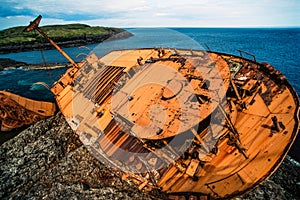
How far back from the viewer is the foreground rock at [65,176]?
9750 millimetres

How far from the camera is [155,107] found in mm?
7871

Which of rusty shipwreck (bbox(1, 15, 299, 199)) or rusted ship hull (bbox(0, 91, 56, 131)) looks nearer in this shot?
Result: rusty shipwreck (bbox(1, 15, 299, 199))

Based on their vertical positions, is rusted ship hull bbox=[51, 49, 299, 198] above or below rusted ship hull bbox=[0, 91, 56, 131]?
above

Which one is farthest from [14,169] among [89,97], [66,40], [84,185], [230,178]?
[66,40]

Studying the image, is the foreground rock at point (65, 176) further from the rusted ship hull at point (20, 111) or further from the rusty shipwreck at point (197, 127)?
the rusted ship hull at point (20, 111)

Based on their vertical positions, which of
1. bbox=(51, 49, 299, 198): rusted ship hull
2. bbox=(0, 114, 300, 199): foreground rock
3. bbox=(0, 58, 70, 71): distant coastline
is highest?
bbox=(51, 49, 299, 198): rusted ship hull

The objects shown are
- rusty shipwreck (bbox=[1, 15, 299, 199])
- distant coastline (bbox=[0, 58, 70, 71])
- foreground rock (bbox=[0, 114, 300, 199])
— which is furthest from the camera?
distant coastline (bbox=[0, 58, 70, 71])

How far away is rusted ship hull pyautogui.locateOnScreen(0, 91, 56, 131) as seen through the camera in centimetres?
1698

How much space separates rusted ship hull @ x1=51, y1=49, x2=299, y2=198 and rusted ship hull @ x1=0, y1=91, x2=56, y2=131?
8.36 meters

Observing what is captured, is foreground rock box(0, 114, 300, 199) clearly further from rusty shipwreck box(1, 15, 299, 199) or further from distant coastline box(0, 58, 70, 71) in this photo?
distant coastline box(0, 58, 70, 71)

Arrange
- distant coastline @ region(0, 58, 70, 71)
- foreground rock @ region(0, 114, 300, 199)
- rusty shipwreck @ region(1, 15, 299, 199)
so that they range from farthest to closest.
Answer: distant coastline @ region(0, 58, 70, 71) < foreground rock @ region(0, 114, 300, 199) < rusty shipwreck @ region(1, 15, 299, 199)

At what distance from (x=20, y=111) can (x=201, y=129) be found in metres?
15.1

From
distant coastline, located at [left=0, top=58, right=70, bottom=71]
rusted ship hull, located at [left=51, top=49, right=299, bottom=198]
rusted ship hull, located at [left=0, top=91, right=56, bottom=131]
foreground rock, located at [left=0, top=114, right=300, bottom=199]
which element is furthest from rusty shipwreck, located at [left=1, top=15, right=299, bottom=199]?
distant coastline, located at [left=0, top=58, right=70, bottom=71]

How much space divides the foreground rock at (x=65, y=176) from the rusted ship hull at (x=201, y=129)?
141cm
